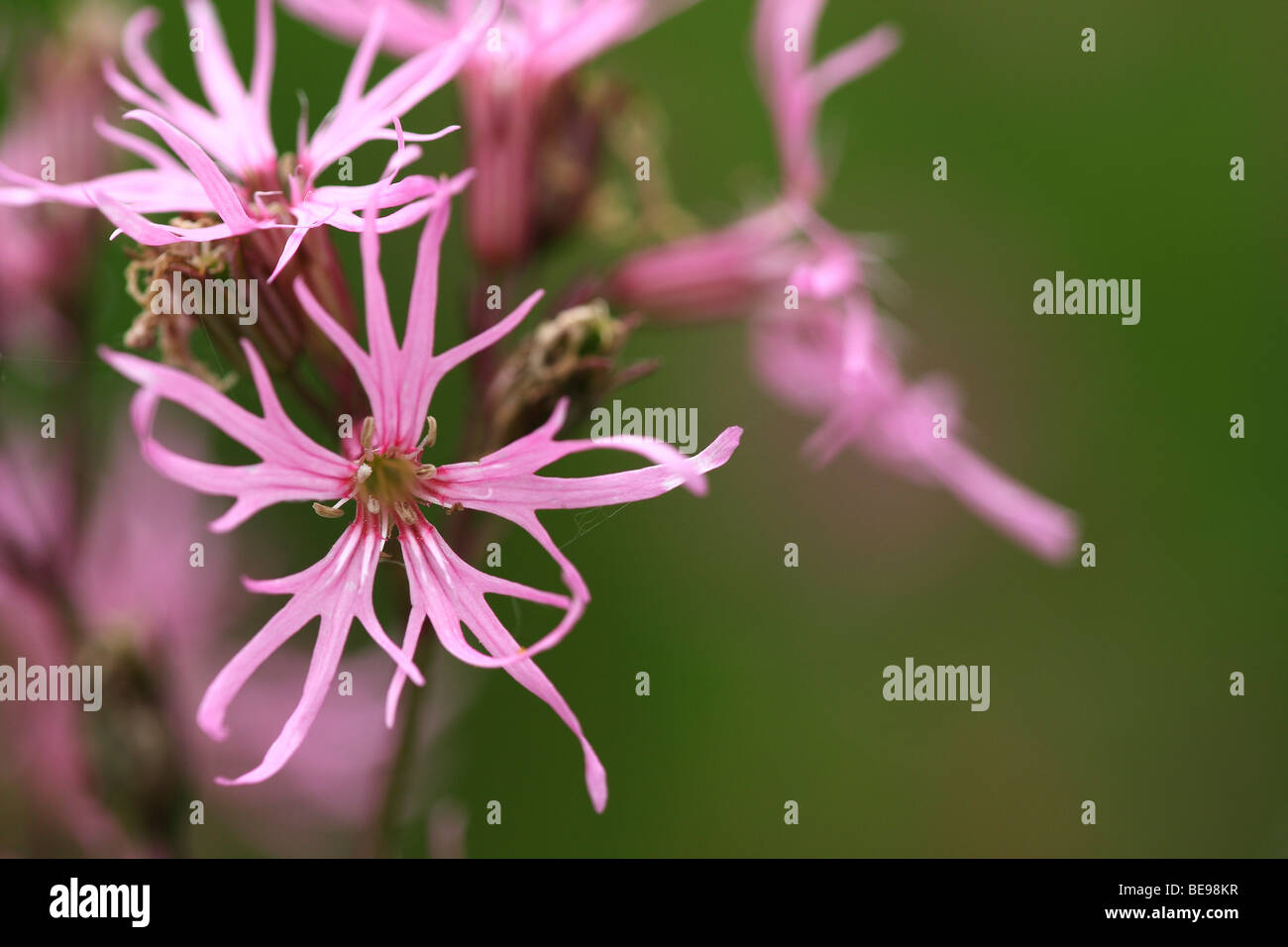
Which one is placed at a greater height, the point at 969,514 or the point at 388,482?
the point at 969,514

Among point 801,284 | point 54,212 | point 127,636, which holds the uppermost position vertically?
point 54,212

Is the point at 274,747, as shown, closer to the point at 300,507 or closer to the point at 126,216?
the point at 126,216

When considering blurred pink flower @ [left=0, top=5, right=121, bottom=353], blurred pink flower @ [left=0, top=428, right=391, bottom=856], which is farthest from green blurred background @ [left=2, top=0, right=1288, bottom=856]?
blurred pink flower @ [left=0, top=5, right=121, bottom=353]

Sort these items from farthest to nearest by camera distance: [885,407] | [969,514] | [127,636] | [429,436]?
[969,514] < [885,407] < [127,636] < [429,436]

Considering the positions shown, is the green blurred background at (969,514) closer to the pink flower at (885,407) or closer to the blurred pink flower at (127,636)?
the blurred pink flower at (127,636)

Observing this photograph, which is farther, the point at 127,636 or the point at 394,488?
the point at 127,636

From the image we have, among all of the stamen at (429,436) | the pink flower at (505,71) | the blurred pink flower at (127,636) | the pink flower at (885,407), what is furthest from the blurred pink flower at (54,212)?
the pink flower at (885,407)

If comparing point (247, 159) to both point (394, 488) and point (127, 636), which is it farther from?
point (127, 636)

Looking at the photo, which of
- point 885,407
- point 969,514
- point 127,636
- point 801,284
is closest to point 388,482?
point 127,636
